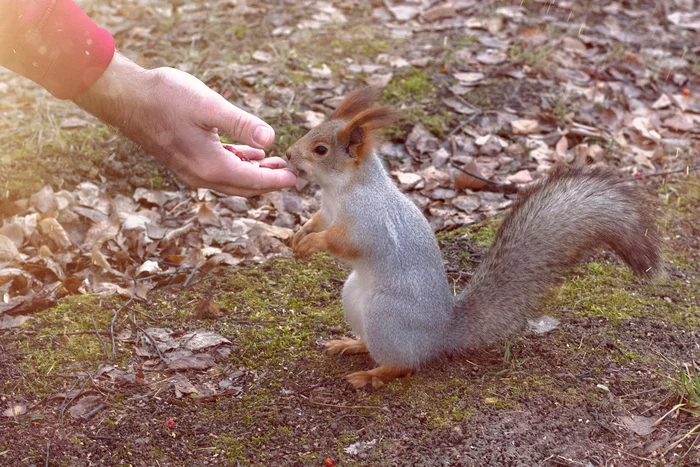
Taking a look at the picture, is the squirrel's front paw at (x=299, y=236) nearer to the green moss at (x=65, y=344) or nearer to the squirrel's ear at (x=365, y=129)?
the squirrel's ear at (x=365, y=129)

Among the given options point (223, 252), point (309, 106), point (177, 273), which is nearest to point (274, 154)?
point (309, 106)

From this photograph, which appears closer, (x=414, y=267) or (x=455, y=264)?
(x=414, y=267)

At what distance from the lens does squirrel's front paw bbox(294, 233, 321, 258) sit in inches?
99.7

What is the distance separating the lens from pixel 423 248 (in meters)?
2.52

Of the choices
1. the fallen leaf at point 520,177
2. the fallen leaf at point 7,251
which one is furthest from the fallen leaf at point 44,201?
the fallen leaf at point 520,177

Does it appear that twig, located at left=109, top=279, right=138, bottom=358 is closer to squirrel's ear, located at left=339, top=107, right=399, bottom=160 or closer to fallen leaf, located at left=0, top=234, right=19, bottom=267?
fallen leaf, located at left=0, top=234, right=19, bottom=267

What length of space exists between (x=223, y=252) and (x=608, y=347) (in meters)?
1.68

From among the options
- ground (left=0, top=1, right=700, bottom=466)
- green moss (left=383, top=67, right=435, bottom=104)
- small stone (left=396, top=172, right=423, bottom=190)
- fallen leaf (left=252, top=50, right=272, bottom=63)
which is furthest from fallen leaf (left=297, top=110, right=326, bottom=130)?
fallen leaf (left=252, top=50, right=272, bottom=63)

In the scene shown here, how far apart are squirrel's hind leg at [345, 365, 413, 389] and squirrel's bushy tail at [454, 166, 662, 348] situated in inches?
10.0

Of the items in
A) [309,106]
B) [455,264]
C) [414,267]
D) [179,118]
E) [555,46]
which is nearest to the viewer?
[414,267]

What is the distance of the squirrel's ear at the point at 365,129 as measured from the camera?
7.90ft

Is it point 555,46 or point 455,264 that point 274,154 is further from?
point 555,46

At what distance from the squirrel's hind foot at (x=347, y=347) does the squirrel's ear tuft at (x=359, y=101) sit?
2.68 feet

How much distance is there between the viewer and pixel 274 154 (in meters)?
3.92
